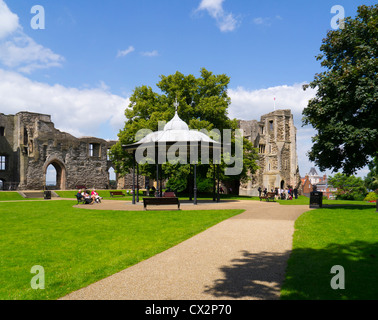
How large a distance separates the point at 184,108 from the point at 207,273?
2703 cm

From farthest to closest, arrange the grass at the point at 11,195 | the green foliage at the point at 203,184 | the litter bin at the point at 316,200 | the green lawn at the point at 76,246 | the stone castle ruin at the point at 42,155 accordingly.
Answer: the stone castle ruin at the point at 42,155 < the green foliage at the point at 203,184 < the grass at the point at 11,195 < the litter bin at the point at 316,200 < the green lawn at the point at 76,246

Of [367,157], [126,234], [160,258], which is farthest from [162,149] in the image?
[160,258]

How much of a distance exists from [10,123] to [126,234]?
142 ft

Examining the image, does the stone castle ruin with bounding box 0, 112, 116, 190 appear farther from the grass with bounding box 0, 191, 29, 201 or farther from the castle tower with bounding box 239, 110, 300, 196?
Result: the castle tower with bounding box 239, 110, 300, 196

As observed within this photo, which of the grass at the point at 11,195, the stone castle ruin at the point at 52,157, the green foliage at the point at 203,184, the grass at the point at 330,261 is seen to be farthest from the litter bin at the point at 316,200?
the stone castle ruin at the point at 52,157

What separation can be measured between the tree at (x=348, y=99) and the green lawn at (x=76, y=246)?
951 centimetres

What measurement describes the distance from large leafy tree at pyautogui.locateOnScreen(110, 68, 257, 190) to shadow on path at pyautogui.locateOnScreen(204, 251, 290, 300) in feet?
77.0

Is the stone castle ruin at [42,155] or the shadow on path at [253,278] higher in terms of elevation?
the stone castle ruin at [42,155]

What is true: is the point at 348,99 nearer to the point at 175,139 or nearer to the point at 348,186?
the point at 175,139

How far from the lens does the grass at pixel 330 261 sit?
15.2ft

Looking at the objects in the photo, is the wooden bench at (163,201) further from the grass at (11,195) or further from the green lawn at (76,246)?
the grass at (11,195)

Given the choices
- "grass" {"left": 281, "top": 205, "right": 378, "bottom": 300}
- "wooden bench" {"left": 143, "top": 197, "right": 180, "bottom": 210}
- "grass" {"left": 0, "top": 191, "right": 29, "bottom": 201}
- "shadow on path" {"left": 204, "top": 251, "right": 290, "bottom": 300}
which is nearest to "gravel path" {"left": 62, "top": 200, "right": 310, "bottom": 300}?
"shadow on path" {"left": 204, "top": 251, "right": 290, "bottom": 300}

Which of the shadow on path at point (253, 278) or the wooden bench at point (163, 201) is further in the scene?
the wooden bench at point (163, 201)
